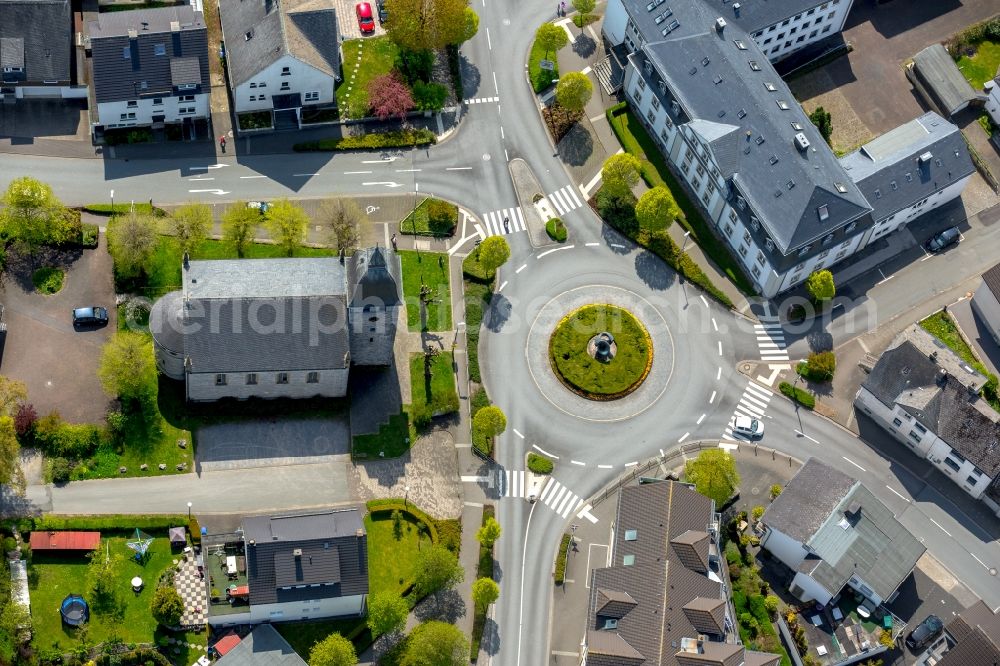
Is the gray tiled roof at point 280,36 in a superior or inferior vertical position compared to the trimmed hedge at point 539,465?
superior

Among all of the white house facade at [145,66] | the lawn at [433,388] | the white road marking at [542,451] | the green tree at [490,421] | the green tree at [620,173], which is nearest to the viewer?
the green tree at [490,421]

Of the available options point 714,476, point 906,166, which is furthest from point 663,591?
point 906,166

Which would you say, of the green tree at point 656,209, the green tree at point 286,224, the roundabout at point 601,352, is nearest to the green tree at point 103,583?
the green tree at point 286,224

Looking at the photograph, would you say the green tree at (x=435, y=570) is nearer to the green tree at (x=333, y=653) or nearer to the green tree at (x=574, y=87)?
the green tree at (x=333, y=653)

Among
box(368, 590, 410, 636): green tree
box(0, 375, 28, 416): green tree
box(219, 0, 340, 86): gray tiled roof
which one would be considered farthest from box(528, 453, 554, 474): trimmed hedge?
box(0, 375, 28, 416): green tree

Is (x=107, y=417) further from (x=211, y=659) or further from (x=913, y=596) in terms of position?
(x=913, y=596)

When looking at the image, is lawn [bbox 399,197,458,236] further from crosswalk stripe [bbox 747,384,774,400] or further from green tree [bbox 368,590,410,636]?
green tree [bbox 368,590,410,636]
